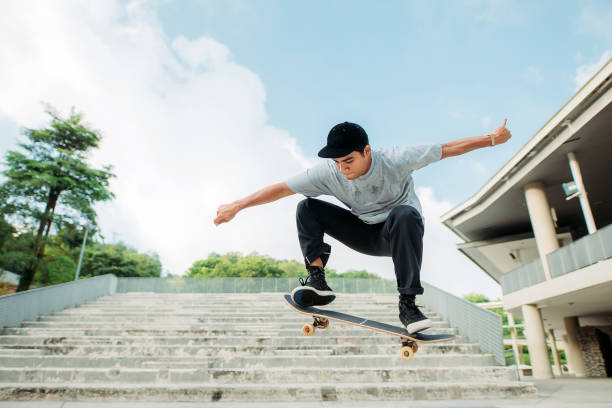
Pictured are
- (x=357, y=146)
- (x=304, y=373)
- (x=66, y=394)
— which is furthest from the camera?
(x=304, y=373)

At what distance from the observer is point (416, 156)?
299cm

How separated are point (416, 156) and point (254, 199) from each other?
1.39 m

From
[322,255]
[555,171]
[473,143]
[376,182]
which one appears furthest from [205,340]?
[555,171]

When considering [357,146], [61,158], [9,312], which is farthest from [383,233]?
[61,158]

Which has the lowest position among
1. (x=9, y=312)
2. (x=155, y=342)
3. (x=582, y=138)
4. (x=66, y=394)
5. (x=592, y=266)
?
(x=66, y=394)

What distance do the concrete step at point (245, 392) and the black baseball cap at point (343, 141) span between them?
4.44 meters

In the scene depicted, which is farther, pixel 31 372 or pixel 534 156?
pixel 534 156

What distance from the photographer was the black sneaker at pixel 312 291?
11.2 feet

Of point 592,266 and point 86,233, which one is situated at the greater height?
point 86,233

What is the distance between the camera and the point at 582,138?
40.2 ft

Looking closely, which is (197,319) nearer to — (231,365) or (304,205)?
(231,365)

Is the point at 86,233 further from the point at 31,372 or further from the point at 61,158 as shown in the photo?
the point at 31,372

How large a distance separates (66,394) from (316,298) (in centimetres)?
481

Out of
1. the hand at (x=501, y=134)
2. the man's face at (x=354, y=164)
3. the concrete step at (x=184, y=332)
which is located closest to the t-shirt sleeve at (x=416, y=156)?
the man's face at (x=354, y=164)
